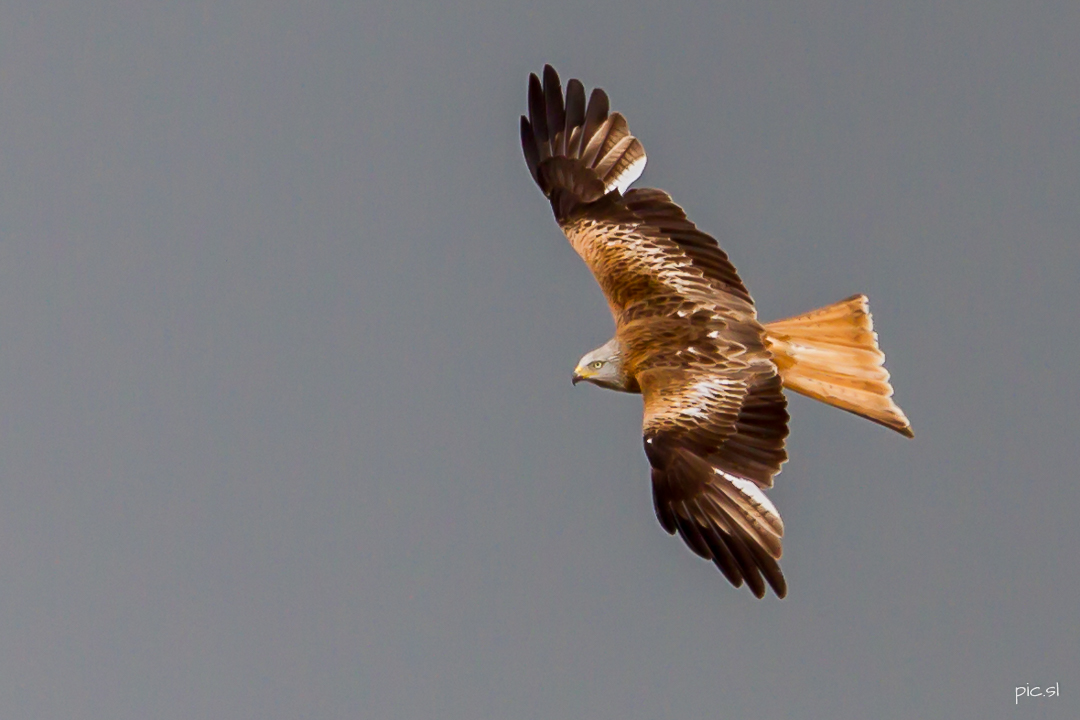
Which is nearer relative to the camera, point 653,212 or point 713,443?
point 713,443

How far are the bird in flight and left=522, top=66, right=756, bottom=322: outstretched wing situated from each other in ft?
0.04

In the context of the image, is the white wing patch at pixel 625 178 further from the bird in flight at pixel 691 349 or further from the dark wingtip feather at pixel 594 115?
the dark wingtip feather at pixel 594 115

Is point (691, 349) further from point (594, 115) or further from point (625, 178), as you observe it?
point (594, 115)

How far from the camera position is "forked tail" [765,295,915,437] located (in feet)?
39.2

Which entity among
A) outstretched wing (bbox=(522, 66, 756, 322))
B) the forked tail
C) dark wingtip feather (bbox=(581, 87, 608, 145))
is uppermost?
dark wingtip feather (bbox=(581, 87, 608, 145))

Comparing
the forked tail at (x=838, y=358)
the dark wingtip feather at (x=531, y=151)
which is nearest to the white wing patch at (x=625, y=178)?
the dark wingtip feather at (x=531, y=151)

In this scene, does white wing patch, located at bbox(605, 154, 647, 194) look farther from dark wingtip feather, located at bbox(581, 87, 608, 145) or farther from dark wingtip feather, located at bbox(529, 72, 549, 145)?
dark wingtip feather, located at bbox(529, 72, 549, 145)

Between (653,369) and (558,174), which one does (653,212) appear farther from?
(653,369)

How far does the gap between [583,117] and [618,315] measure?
76.4 inches

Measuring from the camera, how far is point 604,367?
40.3 ft

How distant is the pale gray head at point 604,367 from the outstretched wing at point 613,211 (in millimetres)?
682

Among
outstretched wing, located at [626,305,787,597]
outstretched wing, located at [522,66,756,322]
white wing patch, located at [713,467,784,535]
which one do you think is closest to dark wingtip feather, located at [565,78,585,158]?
outstretched wing, located at [522,66,756,322]

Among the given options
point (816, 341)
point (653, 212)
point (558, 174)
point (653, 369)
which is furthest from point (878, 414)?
point (558, 174)

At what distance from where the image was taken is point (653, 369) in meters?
12.0
